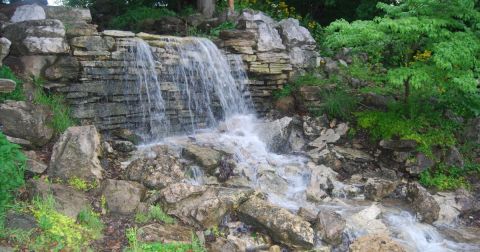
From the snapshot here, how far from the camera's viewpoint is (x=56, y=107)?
6.38 m

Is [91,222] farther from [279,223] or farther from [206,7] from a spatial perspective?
[206,7]

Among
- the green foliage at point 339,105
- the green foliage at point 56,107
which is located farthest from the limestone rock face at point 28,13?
the green foliage at point 339,105

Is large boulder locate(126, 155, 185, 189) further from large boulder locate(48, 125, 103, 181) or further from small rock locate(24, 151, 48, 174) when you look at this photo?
small rock locate(24, 151, 48, 174)

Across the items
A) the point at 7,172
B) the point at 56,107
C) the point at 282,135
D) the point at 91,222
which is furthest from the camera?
the point at 282,135

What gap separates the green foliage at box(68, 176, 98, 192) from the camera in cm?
520

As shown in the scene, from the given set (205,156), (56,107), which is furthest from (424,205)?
(56,107)

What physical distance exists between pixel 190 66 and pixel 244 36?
161 cm

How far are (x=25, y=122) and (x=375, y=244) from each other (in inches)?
181

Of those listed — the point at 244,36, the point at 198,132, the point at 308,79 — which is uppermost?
the point at 244,36

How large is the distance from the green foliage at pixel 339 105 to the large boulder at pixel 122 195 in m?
4.48

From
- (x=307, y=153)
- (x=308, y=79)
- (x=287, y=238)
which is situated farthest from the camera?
(x=308, y=79)

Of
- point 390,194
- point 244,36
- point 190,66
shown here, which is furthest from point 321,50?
point 390,194

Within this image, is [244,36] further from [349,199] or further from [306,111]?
[349,199]

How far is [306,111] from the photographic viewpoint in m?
8.87
